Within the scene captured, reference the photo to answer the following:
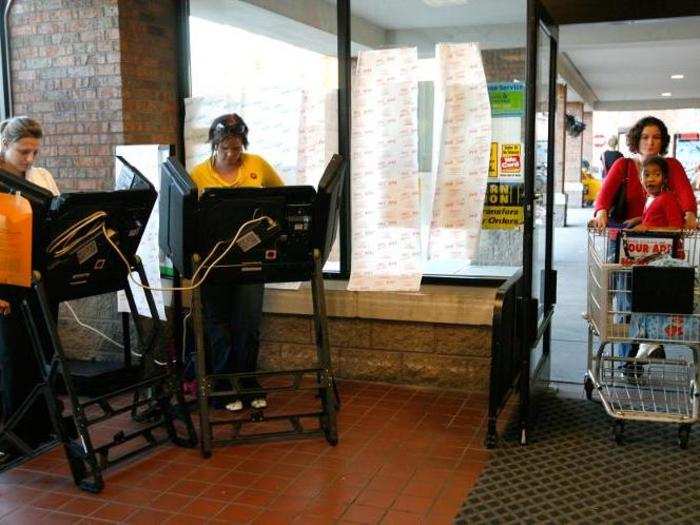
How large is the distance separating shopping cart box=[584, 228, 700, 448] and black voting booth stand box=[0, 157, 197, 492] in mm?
2173

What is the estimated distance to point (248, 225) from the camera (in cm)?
381

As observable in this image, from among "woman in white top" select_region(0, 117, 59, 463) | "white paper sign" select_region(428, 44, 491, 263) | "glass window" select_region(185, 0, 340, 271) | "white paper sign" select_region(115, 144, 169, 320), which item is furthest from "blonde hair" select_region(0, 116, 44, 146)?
"white paper sign" select_region(428, 44, 491, 263)

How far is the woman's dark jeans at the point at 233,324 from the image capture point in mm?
4363

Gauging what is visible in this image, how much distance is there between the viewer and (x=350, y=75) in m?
4.91

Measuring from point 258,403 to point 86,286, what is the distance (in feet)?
4.17

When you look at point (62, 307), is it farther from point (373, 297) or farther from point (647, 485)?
point (647, 485)

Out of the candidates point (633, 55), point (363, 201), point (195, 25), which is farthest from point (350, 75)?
point (633, 55)

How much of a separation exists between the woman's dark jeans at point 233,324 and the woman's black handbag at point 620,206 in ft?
7.48

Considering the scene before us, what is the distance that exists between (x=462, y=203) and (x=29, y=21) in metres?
3.12

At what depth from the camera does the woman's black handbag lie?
4906mm

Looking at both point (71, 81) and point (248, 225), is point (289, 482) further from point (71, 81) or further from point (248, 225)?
point (71, 81)

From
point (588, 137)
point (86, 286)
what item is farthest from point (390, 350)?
point (588, 137)

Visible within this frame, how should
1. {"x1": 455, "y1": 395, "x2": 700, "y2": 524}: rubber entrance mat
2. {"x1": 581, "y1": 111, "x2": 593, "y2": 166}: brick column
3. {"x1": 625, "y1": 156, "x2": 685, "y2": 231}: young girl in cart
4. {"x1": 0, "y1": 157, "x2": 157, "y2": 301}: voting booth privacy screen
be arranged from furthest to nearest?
1. {"x1": 581, "y1": 111, "x2": 593, "y2": 166}: brick column
2. {"x1": 625, "y1": 156, "x2": 685, "y2": 231}: young girl in cart
3. {"x1": 0, "y1": 157, "x2": 157, "y2": 301}: voting booth privacy screen
4. {"x1": 455, "y1": 395, "x2": 700, "y2": 524}: rubber entrance mat

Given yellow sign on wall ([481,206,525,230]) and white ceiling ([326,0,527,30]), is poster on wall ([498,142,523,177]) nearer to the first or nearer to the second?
yellow sign on wall ([481,206,525,230])
